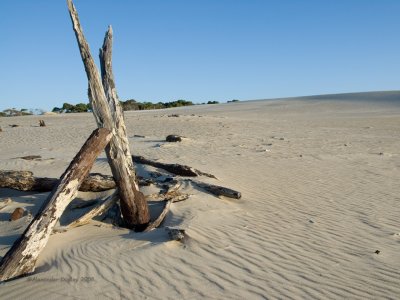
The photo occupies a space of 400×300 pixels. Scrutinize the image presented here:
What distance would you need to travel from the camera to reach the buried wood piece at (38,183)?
27.6ft

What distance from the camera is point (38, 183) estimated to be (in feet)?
28.1

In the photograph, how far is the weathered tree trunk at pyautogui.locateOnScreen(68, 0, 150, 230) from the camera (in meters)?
6.33

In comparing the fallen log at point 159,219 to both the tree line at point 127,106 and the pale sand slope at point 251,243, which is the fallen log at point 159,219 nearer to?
the pale sand slope at point 251,243

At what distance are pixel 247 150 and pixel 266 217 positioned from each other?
8.71 m

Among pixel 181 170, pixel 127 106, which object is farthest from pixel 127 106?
pixel 181 170

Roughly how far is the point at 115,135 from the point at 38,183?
9.53 feet

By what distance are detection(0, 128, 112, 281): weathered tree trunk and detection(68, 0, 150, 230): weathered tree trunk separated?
26cm

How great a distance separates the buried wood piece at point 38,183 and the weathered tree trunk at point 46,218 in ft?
7.53

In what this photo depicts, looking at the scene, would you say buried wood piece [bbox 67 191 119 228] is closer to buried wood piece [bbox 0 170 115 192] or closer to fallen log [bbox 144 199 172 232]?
fallen log [bbox 144 199 172 232]

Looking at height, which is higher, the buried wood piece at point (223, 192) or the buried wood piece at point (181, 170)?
the buried wood piece at point (181, 170)

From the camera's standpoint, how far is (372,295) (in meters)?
4.92

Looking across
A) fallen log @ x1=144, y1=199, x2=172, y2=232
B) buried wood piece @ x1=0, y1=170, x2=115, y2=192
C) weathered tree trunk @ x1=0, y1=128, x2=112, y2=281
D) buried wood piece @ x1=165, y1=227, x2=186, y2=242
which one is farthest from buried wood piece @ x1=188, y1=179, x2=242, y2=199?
weathered tree trunk @ x1=0, y1=128, x2=112, y2=281

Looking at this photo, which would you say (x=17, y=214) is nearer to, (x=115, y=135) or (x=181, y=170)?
(x=115, y=135)

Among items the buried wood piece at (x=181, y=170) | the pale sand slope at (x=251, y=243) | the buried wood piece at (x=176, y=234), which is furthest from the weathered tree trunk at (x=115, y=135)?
the buried wood piece at (x=181, y=170)
